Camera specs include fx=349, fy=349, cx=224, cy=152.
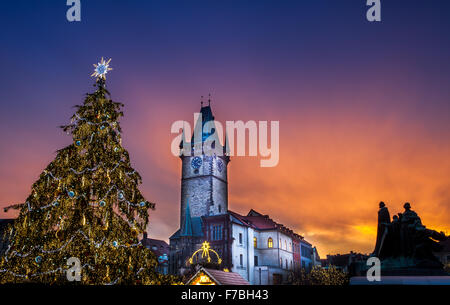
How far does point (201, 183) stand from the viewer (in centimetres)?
6919

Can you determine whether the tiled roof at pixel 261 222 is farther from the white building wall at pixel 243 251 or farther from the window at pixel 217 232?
the window at pixel 217 232

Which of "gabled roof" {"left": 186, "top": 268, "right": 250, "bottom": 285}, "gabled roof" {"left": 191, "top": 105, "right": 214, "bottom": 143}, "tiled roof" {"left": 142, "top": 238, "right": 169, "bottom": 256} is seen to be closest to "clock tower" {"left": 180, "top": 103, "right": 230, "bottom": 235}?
"gabled roof" {"left": 191, "top": 105, "right": 214, "bottom": 143}

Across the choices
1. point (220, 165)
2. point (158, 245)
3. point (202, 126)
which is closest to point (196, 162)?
point (220, 165)

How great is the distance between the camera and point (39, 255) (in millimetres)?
12500

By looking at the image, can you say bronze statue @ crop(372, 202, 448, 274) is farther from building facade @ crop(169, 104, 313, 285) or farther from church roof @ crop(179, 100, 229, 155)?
church roof @ crop(179, 100, 229, 155)

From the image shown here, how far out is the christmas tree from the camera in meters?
12.6

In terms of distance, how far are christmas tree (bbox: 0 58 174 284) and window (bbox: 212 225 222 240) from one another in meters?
46.7

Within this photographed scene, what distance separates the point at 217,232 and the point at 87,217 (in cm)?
4919

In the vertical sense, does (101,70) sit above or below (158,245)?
above

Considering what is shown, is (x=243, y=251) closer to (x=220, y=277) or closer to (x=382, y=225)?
(x=220, y=277)

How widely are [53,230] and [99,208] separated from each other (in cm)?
180

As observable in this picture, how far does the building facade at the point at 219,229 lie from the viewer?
6062cm
